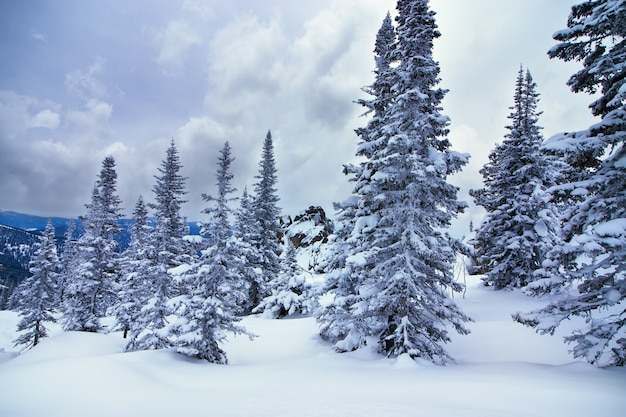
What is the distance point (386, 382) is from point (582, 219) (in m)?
6.81

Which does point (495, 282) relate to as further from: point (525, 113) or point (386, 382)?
point (386, 382)

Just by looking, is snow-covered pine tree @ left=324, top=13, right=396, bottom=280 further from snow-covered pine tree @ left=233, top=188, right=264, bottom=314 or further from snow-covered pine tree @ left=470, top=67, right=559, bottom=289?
snow-covered pine tree @ left=233, top=188, right=264, bottom=314

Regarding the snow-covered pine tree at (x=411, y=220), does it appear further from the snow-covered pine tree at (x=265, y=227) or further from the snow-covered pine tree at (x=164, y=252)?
the snow-covered pine tree at (x=265, y=227)

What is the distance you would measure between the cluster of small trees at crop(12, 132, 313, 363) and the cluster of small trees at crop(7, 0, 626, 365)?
0.34 feet

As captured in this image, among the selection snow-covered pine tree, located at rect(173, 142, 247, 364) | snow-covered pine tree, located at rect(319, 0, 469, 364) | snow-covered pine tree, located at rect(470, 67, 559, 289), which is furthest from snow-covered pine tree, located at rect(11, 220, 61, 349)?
snow-covered pine tree, located at rect(470, 67, 559, 289)

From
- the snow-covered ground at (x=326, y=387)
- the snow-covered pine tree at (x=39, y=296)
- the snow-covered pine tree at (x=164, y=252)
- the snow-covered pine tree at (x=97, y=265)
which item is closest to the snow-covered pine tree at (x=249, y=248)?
the snow-covered pine tree at (x=164, y=252)

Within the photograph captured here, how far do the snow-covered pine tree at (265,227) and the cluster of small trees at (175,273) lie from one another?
0.10 meters

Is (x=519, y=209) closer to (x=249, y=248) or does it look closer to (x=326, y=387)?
(x=326, y=387)

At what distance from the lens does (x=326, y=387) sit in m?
7.98

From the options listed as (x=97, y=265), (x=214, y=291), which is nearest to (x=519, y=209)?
(x=214, y=291)

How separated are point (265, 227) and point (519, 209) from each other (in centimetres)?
2212

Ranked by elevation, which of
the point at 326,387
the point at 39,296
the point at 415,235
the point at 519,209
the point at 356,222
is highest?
the point at 519,209

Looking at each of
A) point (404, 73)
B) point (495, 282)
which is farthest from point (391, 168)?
point (495, 282)

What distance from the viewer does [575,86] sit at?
30.3 ft
